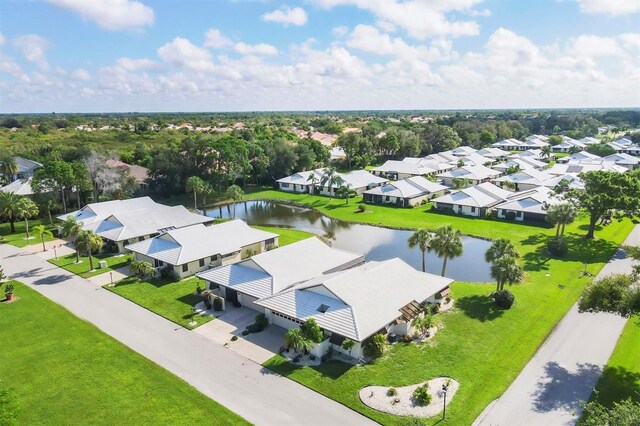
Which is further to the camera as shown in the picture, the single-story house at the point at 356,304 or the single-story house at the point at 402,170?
the single-story house at the point at 402,170

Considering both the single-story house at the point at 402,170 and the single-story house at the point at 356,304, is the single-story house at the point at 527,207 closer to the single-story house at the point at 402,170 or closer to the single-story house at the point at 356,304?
the single-story house at the point at 402,170

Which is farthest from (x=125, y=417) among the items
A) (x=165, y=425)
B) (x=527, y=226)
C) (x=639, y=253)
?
(x=527, y=226)

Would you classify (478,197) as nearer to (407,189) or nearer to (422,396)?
(407,189)

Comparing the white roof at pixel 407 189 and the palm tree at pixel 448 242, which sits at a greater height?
the palm tree at pixel 448 242

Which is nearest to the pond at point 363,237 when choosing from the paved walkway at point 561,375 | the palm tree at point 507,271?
the palm tree at point 507,271

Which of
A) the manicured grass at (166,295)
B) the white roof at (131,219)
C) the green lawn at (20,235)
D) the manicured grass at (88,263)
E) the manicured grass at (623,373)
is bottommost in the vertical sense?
the manicured grass at (623,373)

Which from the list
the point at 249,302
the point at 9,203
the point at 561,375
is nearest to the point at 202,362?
the point at 249,302

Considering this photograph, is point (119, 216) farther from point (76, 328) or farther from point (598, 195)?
point (598, 195)
